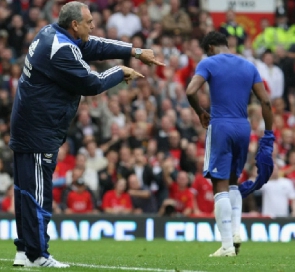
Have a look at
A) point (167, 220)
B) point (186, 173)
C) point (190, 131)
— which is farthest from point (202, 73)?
point (190, 131)

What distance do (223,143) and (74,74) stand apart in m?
2.48

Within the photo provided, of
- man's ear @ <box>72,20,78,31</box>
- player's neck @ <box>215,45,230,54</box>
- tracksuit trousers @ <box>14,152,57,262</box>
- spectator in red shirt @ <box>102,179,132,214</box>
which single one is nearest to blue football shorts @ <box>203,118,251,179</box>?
player's neck @ <box>215,45,230,54</box>

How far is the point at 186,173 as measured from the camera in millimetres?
18562

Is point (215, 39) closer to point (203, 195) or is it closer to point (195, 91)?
point (195, 91)

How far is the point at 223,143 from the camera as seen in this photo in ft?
34.8

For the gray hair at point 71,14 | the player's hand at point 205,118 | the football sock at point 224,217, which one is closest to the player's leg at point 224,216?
the football sock at point 224,217

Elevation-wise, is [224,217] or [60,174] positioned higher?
[224,217]

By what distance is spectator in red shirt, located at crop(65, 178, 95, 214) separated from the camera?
58.3 feet

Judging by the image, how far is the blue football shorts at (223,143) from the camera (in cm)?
1058

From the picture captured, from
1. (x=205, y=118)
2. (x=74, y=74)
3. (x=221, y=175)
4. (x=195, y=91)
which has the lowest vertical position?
(x=221, y=175)

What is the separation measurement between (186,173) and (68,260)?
28.6ft

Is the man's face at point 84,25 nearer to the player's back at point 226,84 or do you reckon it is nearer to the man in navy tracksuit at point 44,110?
the man in navy tracksuit at point 44,110

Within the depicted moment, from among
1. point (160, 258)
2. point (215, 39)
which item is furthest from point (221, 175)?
point (215, 39)

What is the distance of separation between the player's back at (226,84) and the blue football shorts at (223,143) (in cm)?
10
